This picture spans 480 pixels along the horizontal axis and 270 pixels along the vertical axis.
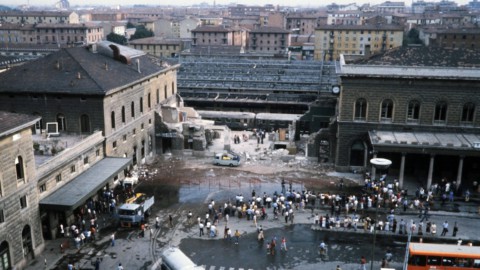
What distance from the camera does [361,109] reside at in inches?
2109

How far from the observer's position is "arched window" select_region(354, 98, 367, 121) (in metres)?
53.3

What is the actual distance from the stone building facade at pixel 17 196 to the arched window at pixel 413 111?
38600mm

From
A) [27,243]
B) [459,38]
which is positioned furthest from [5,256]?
[459,38]

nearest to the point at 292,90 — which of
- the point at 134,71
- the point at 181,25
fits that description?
the point at 134,71

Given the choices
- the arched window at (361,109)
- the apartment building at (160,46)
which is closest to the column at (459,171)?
the arched window at (361,109)

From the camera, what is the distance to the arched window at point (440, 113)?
170 ft

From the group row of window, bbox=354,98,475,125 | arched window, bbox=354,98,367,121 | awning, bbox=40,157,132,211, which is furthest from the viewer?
arched window, bbox=354,98,367,121

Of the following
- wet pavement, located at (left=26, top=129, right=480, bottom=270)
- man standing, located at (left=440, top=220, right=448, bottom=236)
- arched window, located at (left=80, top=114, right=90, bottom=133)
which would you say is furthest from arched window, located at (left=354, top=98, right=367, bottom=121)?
arched window, located at (left=80, top=114, right=90, bottom=133)

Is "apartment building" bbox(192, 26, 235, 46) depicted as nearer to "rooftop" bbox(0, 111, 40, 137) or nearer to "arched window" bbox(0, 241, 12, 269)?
"rooftop" bbox(0, 111, 40, 137)

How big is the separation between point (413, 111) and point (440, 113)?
2.84m

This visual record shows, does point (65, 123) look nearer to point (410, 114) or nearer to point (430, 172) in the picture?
point (410, 114)

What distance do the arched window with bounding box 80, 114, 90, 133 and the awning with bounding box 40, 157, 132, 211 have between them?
3743mm

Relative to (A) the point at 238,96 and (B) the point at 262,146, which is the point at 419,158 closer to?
(B) the point at 262,146

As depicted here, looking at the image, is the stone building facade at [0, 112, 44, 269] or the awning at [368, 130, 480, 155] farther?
the awning at [368, 130, 480, 155]
